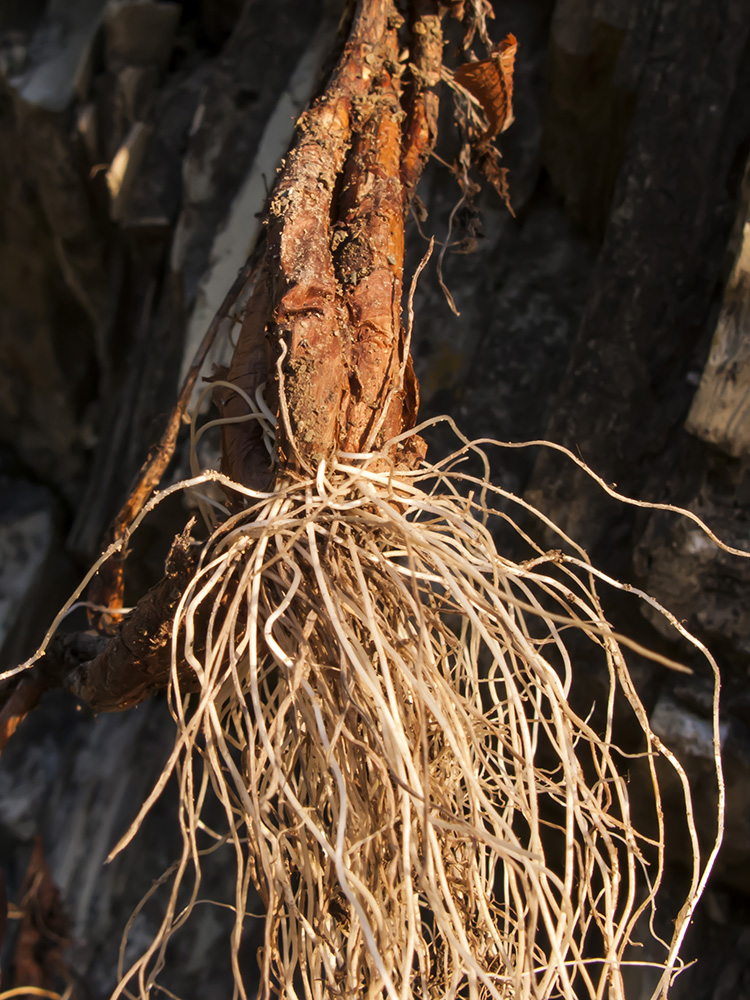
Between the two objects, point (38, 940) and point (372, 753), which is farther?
point (38, 940)

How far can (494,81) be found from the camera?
74 centimetres

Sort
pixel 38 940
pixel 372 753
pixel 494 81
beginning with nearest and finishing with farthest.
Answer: pixel 372 753
pixel 494 81
pixel 38 940

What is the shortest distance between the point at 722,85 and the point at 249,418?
3.07 ft

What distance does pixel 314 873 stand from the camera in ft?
1.51

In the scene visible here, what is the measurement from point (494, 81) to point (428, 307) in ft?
1.89

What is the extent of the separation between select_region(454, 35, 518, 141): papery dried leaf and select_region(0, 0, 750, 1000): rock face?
100mm

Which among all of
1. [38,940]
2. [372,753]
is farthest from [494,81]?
[38,940]

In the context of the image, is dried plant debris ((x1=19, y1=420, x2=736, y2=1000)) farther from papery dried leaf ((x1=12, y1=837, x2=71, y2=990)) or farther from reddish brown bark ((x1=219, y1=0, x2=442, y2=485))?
papery dried leaf ((x1=12, y1=837, x2=71, y2=990))

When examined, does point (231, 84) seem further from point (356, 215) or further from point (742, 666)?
point (742, 666)

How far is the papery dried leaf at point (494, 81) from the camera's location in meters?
0.71

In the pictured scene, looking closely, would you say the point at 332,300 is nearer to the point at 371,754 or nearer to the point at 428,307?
the point at 371,754

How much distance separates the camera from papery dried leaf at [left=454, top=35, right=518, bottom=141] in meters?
0.71

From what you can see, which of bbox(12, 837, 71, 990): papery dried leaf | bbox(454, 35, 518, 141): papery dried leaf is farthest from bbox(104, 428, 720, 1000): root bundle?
bbox(12, 837, 71, 990): papery dried leaf

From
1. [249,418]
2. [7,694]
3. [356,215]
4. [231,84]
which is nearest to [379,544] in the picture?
[249,418]
